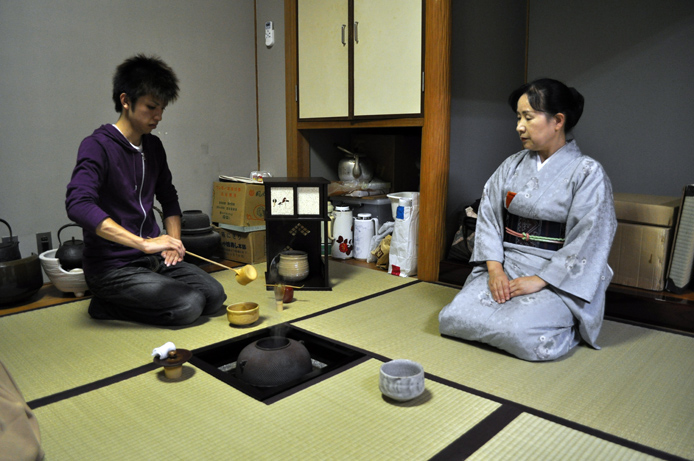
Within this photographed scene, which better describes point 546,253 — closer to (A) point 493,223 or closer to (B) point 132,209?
(A) point 493,223

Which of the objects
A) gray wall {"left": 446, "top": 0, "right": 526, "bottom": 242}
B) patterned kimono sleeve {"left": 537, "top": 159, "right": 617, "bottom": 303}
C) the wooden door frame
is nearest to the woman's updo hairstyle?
patterned kimono sleeve {"left": 537, "top": 159, "right": 617, "bottom": 303}

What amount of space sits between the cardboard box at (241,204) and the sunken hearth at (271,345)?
1649 mm

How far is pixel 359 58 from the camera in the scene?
12.3 ft

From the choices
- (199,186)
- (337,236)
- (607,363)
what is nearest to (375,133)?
(337,236)

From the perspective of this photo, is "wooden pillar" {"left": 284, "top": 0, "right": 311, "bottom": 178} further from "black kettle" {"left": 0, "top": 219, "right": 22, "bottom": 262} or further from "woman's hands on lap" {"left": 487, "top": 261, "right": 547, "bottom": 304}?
"woman's hands on lap" {"left": 487, "top": 261, "right": 547, "bottom": 304}

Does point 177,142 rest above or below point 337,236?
above

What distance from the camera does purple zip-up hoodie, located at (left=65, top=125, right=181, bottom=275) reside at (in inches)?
98.0

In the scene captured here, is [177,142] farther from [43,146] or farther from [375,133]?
[375,133]

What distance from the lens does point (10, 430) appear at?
3.43 ft

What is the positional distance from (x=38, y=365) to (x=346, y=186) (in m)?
2.66

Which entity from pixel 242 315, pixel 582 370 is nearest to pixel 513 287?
pixel 582 370

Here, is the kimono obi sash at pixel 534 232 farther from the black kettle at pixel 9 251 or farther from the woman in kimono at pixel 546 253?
the black kettle at pixel 9 251

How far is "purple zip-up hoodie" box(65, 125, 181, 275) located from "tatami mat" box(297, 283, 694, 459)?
1.03m

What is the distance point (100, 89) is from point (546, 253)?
124 inches
